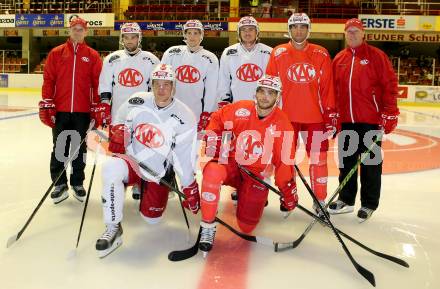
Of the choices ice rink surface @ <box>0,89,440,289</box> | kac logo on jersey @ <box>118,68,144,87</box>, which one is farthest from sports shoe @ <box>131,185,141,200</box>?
kac logo on jersey @ <box>118,68,144,87</box>

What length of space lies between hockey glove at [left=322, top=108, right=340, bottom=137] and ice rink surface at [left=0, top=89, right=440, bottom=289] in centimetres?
70

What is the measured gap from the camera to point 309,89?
3385 millimetres

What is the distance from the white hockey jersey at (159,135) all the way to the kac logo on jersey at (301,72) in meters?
0.90

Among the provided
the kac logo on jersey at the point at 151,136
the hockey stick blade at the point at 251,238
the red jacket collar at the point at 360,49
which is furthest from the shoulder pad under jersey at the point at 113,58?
the red jacket collar at the point at 360,49

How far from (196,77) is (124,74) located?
591 mm

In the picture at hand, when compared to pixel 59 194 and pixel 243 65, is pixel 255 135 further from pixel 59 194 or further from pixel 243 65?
pixel 59 194

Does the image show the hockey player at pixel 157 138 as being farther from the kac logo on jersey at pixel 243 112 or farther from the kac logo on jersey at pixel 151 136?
the kac logo on jersey at pixel 243 112

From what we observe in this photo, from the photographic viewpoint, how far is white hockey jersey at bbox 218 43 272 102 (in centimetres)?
376

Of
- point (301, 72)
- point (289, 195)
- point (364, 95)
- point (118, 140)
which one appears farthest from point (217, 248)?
point (364, 95)

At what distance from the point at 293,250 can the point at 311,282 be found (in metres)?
0.46

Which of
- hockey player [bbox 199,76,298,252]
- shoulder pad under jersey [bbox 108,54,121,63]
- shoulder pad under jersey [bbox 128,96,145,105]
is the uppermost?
shoulder pad under jersey [bbox 108,54,121,63]

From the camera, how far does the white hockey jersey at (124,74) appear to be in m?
3.70

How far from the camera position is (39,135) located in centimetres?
693

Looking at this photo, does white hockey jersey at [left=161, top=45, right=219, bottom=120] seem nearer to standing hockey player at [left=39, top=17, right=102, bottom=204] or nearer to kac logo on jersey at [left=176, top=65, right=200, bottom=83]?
kac logo on jersey at [left=176, top=65, right=200, bottom=83]
